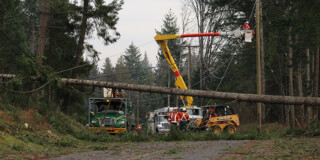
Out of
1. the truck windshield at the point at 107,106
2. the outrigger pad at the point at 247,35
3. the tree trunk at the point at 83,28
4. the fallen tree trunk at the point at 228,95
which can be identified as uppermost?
the tree trunk at the point at 83,28

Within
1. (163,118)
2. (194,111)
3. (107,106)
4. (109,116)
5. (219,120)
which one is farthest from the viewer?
(163,118)

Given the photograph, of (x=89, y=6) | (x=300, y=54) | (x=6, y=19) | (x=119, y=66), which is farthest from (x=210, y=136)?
(x=119, y=66)

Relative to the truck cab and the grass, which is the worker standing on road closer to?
the grass

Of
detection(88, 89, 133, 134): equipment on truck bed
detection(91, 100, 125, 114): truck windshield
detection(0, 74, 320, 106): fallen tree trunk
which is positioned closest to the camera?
detection(0, 74, 320, 106): fallen tree trunk

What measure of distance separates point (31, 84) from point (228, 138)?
37.4ft

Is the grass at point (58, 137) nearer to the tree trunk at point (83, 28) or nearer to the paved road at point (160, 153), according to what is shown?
the paved road at point (160, 153)

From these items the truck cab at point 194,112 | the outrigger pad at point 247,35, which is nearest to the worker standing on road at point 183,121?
the truck cab at point 194,112

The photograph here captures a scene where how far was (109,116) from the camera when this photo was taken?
26594mm

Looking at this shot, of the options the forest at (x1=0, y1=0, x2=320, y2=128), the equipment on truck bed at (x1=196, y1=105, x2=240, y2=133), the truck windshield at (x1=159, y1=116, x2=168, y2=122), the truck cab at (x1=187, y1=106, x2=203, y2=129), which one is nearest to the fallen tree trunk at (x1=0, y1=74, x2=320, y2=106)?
the forest at (x1=0, y1=0, x2=320, y2=128)

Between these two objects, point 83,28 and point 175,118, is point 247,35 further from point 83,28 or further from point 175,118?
point 83,28

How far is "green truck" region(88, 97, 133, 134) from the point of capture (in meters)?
26.3

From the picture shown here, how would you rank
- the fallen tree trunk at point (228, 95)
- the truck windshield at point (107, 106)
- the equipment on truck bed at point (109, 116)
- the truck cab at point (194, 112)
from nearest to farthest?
1. the fallen tree trunk at point (228, 95)
2. the equipment on truck bed at point (109, 116)
3. the truck windshield at point (107, 106)
4. the truck cab at point (194, 112)

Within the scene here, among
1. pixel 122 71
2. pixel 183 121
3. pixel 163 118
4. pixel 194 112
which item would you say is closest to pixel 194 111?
pixel 194 112

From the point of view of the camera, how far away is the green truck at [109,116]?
86.2 feet
